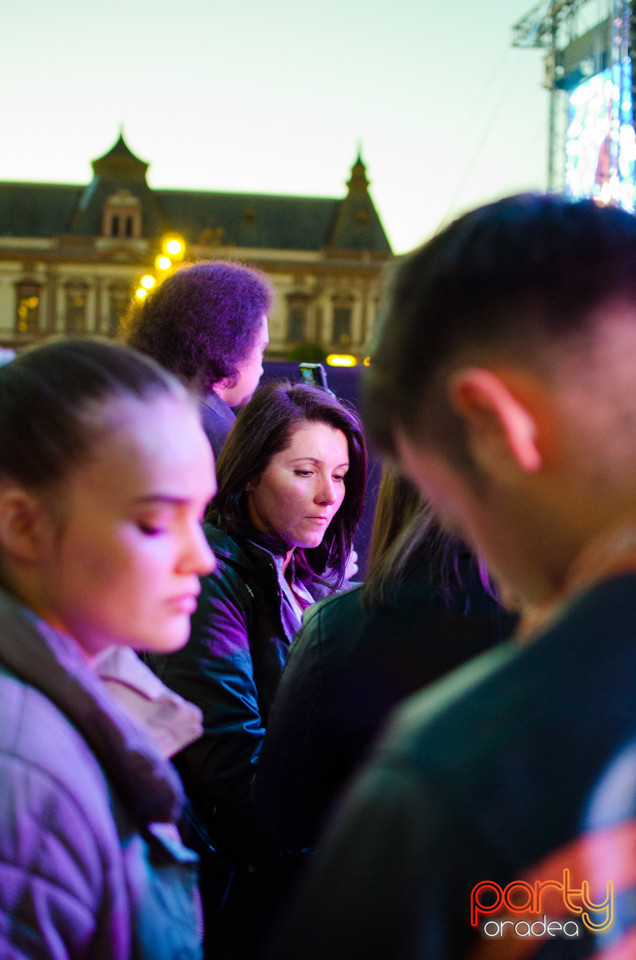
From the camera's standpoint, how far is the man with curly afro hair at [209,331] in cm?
263

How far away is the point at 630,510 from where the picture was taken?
1.81ft

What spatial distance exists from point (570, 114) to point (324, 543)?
1183cm

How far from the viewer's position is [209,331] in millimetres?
2627

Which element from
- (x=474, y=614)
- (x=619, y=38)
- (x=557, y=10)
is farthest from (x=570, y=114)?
(x=474, y=614)

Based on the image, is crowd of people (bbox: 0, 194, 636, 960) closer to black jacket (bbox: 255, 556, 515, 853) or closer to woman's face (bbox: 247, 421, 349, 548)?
black jacket (bbox: 255, 556, 515, 853)

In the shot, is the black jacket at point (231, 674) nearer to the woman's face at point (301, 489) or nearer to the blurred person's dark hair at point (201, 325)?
the woman's face at point (301, 489)

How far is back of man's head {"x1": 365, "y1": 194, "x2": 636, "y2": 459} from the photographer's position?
1.89 ft

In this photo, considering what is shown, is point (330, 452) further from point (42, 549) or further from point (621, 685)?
point (621, 685)

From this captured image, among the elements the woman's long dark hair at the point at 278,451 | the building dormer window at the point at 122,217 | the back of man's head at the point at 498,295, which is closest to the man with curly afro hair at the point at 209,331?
the woman's long dark hair at the point at 278,451

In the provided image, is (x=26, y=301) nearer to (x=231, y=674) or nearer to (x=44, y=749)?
(x=231, y=674)

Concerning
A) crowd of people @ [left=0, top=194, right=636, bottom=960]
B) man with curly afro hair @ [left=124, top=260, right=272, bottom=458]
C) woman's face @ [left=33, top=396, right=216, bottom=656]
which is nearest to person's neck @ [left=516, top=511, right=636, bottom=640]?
crowd of people @ [left=0, top=194, right=636, bottom=960]

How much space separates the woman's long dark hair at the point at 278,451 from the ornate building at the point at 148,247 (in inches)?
1537

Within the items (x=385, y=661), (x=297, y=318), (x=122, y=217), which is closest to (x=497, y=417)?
(x=385, y=661)

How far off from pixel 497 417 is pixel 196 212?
48.0 m
